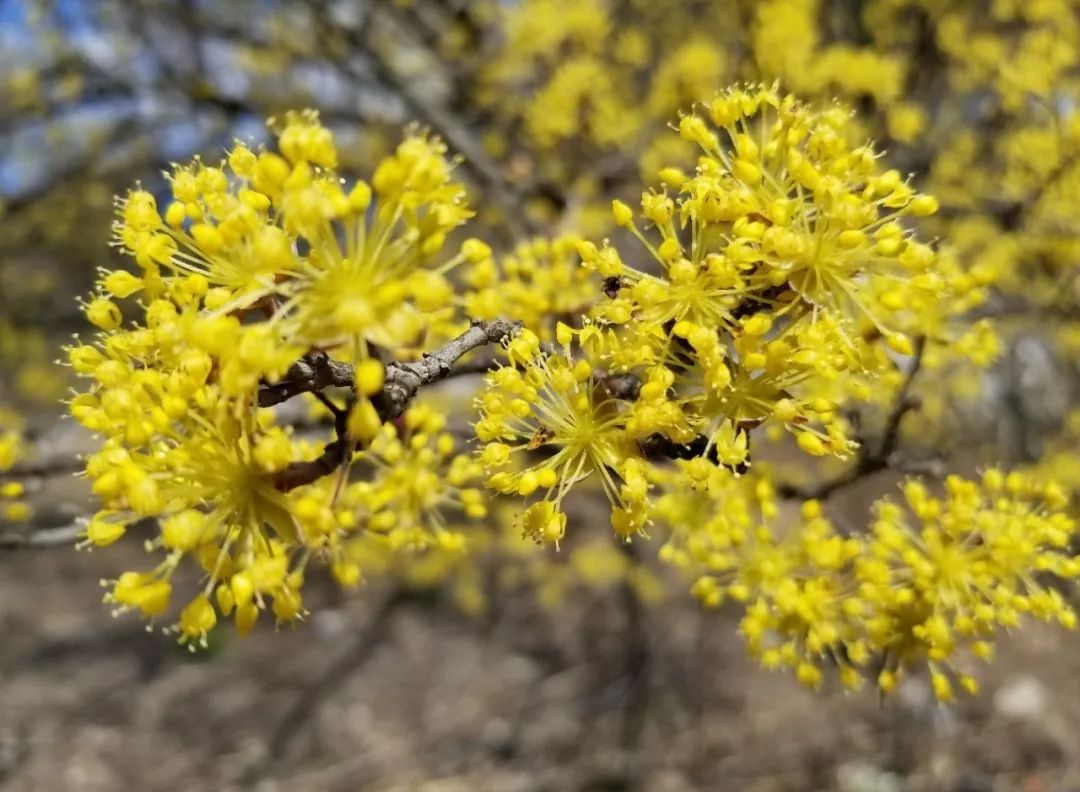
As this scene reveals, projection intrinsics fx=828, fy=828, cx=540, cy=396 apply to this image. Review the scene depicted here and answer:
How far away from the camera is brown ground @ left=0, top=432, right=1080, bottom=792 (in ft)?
17.2

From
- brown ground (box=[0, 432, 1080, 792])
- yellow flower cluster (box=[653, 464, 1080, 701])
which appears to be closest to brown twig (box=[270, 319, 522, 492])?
yellow flower cluster (box=[653, 464, 1080, 701])

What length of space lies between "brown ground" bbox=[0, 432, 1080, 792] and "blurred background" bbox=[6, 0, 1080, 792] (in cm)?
2

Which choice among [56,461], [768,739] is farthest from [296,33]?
[768,739]

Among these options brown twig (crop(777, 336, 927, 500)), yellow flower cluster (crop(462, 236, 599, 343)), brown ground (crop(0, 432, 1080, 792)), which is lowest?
brown ground (crop(0, 432, 1080, 792))

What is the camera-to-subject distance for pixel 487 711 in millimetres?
6160

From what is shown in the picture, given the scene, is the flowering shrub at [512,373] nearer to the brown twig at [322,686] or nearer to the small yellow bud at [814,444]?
the small yellow bud at [814,444]

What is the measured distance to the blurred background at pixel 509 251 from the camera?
4441 mm

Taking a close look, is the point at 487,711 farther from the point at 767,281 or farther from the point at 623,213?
the point at 767,281

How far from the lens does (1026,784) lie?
4.95 metres

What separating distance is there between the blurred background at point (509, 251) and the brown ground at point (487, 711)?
22 mm

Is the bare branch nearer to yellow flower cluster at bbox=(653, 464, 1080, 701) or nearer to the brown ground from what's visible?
yellow flower cluster at bbox=(653, 464, 1080, 701)

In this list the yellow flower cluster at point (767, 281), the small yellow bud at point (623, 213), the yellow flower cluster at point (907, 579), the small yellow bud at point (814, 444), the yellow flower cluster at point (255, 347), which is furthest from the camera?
the yellow flower cluster at point (907, 579)

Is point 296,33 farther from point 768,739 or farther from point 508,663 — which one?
point 768,739

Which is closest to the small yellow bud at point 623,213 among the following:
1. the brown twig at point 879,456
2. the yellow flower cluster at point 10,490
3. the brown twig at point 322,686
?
the brown twig at point 879,456
